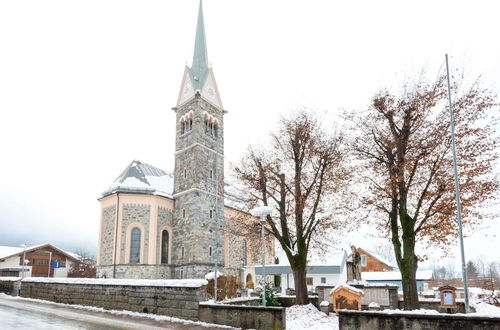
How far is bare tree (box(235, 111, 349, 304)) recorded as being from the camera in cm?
1823

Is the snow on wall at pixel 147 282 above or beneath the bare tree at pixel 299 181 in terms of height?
beneath

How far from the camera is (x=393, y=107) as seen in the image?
16406 millimetres

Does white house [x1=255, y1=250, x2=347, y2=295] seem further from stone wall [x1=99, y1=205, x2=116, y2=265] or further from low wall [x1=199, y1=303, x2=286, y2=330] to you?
low wall [x1=199, y1=303, x2=286, y2=330]

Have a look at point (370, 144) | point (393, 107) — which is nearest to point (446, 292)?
point (370, 144)

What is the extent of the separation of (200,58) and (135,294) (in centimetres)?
3382

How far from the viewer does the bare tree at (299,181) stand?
18234mm

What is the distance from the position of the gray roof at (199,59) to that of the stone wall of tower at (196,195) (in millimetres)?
2985

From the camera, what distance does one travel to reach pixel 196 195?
34812 mm

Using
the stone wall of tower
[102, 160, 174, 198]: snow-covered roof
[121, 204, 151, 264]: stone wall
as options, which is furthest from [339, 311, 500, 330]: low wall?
[102, 160, 174, 198]: snow-covered roof

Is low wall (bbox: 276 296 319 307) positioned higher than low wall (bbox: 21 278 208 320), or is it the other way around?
low wall (bbox: 21 278 208 320)

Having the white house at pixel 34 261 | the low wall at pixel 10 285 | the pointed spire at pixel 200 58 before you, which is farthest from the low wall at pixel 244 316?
the white house at pixel 34 261

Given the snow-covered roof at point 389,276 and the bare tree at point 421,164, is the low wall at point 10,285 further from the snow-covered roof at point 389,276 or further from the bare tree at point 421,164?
the snow-covered roof at point 389,276

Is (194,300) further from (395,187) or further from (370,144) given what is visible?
(370,144)

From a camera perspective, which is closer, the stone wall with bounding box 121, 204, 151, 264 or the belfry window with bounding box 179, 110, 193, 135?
the stone wall with bounding box 121, 204, 151, 264
